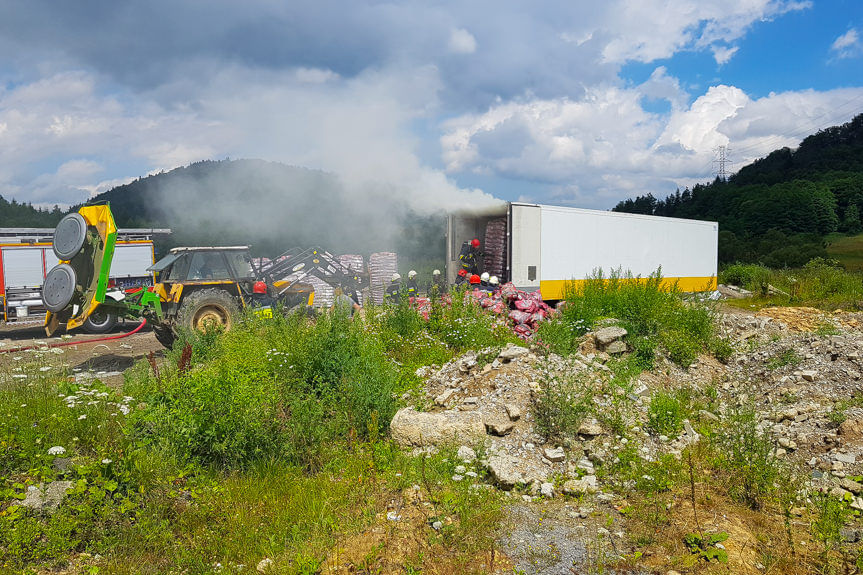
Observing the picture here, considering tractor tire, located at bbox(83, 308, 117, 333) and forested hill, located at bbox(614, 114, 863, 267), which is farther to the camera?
forested hill, located at bbox(614, 114, 863, 267)

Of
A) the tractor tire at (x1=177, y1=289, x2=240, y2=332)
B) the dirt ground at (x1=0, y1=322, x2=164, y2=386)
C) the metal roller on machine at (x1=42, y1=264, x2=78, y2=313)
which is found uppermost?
the metal roller on machine at (x1=42, y1=264, x2=78, y2=313)

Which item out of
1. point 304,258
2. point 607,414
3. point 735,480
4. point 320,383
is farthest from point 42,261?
point 735,480

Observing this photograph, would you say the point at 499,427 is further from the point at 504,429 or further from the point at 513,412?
the point at 513,412

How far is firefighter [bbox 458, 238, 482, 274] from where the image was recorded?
14383 millimetres

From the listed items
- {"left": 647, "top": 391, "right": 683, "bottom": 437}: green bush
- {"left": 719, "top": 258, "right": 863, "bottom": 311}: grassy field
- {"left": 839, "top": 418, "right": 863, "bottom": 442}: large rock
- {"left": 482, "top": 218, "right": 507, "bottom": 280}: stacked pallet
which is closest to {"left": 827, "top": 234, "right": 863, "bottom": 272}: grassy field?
{"left": 719, "top": 258, "right": 863, "bottom": 311}: grassy field

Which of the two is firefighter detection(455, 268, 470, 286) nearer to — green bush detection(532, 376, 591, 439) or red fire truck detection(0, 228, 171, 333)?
green bush detection(532, 376, 591, 439)

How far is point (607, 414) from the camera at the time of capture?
609cm

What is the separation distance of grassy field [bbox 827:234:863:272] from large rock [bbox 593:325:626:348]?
110 ft

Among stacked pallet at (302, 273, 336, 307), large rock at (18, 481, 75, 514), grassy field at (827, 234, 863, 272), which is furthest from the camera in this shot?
grassy field at (827, 234, 863, 272)

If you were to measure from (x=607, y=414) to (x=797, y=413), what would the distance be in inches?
90.5

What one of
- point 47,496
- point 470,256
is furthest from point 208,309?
point 47,496

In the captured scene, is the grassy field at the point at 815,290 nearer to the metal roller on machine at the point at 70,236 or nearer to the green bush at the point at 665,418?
the green bush at the point at 665,418

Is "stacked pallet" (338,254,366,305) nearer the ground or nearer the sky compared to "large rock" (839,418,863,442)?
nearer the sky

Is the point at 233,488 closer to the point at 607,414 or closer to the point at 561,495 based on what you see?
the point at 561,495
